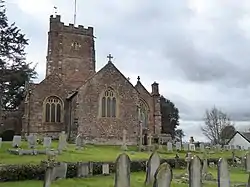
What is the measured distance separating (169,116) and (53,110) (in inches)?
1169

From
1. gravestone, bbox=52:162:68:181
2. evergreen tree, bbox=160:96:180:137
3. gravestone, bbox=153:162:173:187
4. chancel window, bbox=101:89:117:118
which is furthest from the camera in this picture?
evergreen tree, bbox=160:96:180:137

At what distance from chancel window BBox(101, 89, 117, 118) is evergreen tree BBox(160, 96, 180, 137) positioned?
84.1 feet

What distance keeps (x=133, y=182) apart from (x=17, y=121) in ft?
94.1

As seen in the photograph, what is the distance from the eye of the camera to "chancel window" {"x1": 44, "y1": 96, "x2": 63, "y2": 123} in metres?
38.3

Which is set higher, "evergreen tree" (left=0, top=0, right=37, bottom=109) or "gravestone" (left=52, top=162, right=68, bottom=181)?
"evergreen tree" (left=0, top=0, right=37, bottom=109)

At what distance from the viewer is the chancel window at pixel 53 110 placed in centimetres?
3831

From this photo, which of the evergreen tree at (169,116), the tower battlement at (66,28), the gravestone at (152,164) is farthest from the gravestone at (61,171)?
the evergreen tree at (169,116)

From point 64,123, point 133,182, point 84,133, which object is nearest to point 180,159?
point 133,182

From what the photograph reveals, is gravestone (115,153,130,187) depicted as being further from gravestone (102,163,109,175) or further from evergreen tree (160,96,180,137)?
evergreen tree (160,96,180,137)

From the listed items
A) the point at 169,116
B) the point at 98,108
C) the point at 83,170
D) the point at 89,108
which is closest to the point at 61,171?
the point at 83,170

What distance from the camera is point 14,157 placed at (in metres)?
19.4

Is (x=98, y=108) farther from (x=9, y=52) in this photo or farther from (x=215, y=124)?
(x=215, y=124)

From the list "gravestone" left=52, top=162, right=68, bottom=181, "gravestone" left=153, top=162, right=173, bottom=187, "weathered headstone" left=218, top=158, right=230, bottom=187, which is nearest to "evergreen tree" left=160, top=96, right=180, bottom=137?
"gravestone" left=52, top=162, right=68, bottom=181

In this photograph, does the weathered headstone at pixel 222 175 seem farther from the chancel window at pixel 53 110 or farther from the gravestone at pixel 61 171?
the chancel window at pixel 53 110
